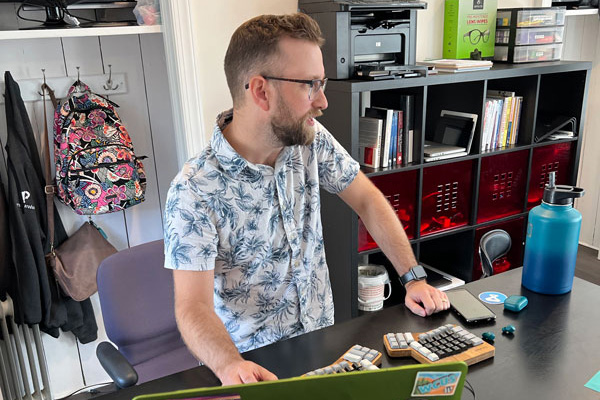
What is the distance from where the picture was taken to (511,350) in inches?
46.6

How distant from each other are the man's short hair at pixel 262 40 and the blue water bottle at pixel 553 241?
725 mm

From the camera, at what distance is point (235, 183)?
139 centimetres

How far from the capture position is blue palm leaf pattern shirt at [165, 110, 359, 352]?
132 cm

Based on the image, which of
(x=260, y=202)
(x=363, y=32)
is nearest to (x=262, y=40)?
(x=260, y=202)

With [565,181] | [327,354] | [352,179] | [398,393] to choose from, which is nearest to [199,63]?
[352,179]

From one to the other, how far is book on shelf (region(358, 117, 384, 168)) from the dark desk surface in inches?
39.0

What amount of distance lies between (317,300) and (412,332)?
384 millimetres

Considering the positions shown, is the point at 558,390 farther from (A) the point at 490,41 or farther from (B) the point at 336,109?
(A) the point at 490,41

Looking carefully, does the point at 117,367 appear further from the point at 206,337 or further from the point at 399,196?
the point at 399,196

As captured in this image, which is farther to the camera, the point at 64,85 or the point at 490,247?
the point at 64,85

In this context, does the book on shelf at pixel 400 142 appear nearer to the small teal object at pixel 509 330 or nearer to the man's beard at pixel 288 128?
the man's beard at pixel 288 128

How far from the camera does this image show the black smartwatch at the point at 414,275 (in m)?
1.44

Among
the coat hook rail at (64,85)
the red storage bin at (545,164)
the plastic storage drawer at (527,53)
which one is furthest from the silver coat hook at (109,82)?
the red storage bin at (545,164)

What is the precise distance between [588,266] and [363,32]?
7.65 ft
